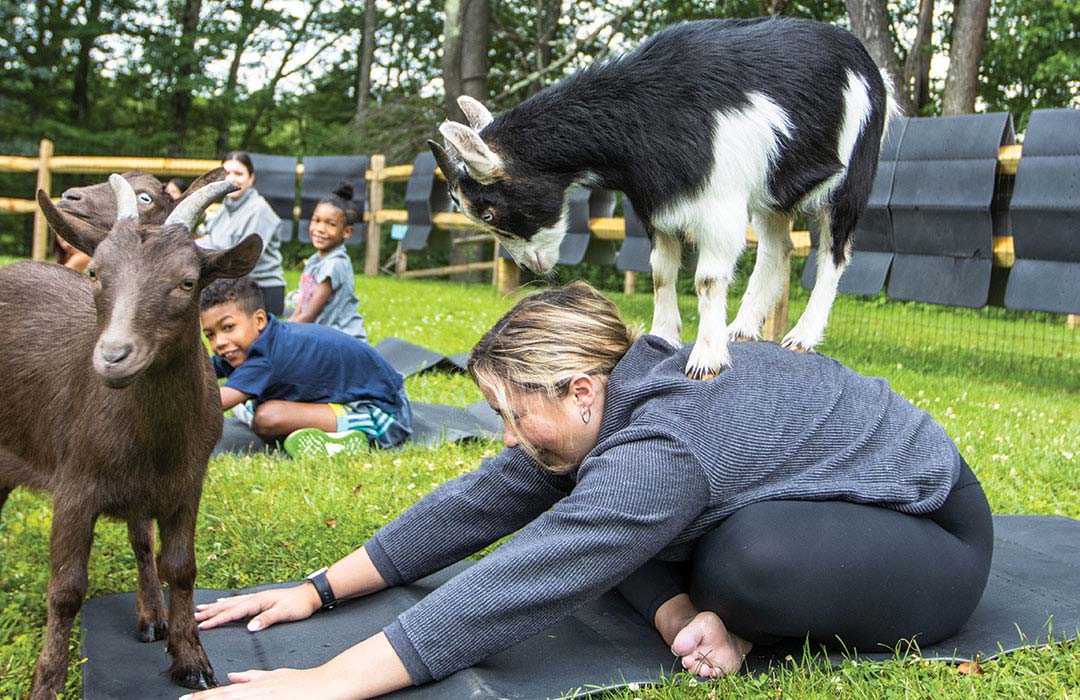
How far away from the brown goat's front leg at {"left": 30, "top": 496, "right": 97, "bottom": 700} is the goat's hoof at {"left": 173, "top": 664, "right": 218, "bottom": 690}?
273mm

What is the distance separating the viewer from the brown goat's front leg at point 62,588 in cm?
255

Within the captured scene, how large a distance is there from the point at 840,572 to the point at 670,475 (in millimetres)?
499

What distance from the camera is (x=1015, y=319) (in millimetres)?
11938

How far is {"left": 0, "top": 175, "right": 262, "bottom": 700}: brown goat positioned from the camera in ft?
7.53

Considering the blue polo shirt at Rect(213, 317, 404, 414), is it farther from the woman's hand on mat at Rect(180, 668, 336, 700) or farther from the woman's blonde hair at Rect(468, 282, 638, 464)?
the woman's hand on mat at Rect(180, 668, 336, 700)

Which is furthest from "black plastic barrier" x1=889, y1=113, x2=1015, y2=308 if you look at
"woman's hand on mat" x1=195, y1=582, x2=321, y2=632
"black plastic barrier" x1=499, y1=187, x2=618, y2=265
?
"woman's hand on mat" x1=195, y1=582, x2=321, y2=632

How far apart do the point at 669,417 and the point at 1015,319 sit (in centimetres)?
1082

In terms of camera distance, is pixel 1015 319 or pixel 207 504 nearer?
pixel 207 504

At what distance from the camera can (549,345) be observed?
2539mm

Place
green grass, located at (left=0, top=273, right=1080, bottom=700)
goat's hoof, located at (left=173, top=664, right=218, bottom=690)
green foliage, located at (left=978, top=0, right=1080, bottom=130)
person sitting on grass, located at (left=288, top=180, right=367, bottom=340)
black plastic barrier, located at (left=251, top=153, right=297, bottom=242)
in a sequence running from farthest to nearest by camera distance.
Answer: green foliage, located at (left=978, top=0, right=1080, bottom=130), black plastic barrier, located at (left=251, top=153, right=297, bottom=242), person sitting on grass, located at (left=288, top=180, right=367, bottom=340), goat's hoof, located at (left=173, top=664, right=218, bottom=690), green grass, located at (left=0, top=273, right=1080, bottom=700)

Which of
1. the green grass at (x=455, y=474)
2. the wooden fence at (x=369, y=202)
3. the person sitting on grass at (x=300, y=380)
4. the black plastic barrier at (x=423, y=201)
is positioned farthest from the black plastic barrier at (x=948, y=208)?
the black plastic barrier at (x=423, y=201)

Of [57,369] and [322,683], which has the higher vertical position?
[57,369]

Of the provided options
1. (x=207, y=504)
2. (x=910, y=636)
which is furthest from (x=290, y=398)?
(x=910, y=636)

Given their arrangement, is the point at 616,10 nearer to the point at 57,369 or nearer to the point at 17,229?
the point at 17,229
